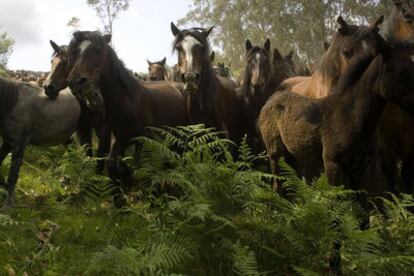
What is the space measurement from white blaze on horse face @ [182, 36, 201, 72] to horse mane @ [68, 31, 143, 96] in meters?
1.01

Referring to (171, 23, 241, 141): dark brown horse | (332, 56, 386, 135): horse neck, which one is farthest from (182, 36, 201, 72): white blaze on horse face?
(332, 56, 386, 135): horse neck

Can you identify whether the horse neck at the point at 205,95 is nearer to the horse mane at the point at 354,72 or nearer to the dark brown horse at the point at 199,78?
the dark brown horse at the point at 199,78

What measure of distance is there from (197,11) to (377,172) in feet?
163

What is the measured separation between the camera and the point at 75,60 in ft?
21.2

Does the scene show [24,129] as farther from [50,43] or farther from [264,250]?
[264,250]

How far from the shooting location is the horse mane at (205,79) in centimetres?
738

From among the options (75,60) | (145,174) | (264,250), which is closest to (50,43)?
(75,60)

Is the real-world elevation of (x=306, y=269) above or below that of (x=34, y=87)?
below

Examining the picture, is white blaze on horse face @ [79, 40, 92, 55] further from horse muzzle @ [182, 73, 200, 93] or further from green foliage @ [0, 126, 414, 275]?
green foliage @ [0, 126, 414, 275]

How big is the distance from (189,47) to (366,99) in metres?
3.46

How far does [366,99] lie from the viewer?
15.0ft

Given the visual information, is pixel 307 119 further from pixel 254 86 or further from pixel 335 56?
pixel 254 86

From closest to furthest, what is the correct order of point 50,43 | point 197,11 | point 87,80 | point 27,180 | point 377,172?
point 377,172 → point 87,80 → point 27,180 → point 50,43 → point 197,11

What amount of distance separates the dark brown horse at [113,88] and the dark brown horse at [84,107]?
247 mm
